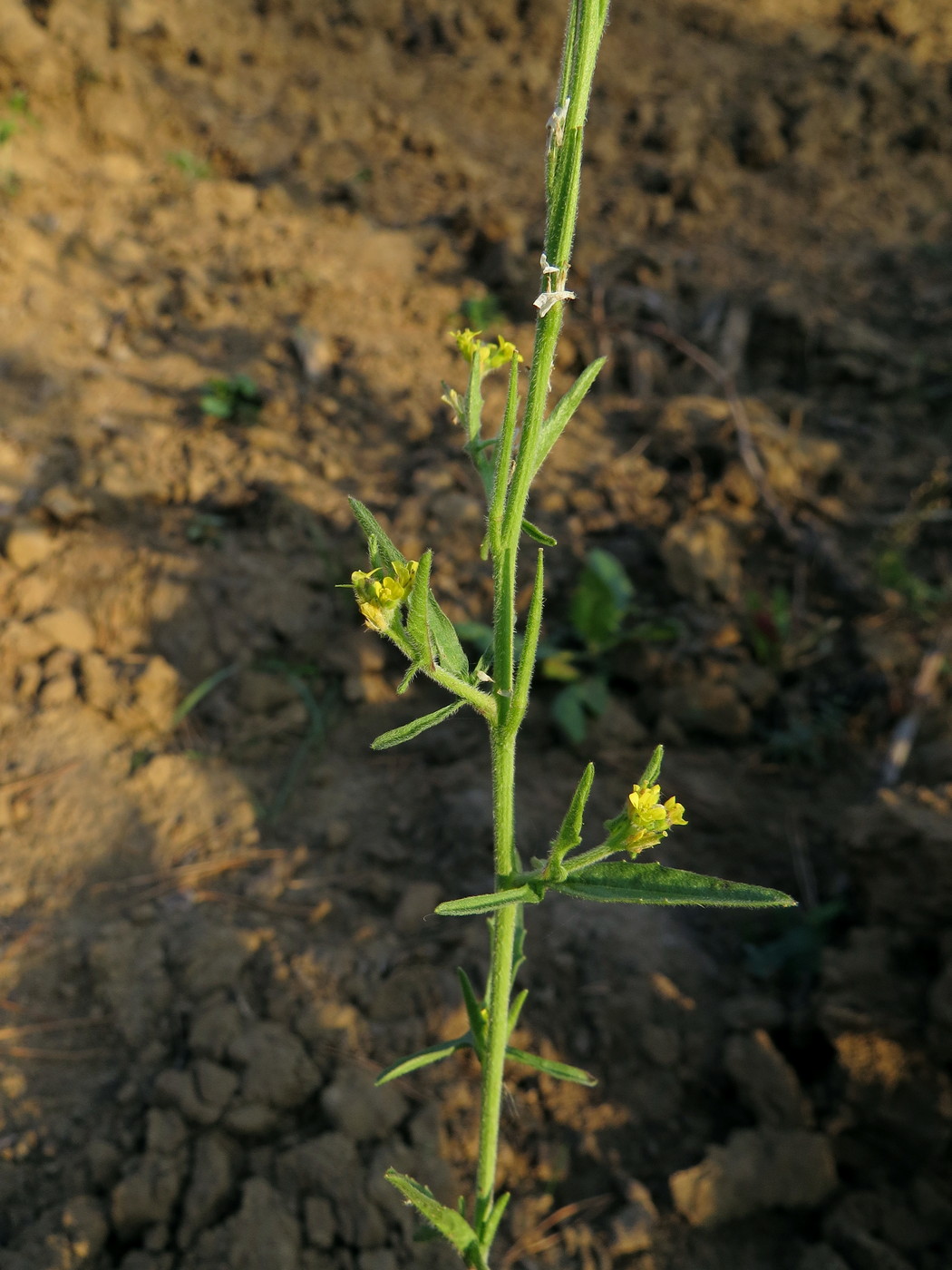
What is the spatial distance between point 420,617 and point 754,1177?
1787 mm

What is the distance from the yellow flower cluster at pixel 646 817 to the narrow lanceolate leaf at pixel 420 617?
0.36 metres

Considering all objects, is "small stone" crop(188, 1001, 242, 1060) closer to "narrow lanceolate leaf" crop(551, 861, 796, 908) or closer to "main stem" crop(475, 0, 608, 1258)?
"main stem" crop(475, 0, 608, 1258)

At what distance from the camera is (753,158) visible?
21.3 ft

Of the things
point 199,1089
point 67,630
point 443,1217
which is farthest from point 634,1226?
point 67,630

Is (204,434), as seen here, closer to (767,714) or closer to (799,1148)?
(767,714)

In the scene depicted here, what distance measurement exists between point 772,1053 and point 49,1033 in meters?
1.79

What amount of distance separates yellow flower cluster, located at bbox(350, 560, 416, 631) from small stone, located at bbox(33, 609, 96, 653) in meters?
2.17

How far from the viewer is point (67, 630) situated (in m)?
3.14

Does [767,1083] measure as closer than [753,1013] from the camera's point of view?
Yes

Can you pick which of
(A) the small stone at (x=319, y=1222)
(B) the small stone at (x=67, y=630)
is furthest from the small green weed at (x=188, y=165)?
(A) the small stone at (x=319, y=1222)

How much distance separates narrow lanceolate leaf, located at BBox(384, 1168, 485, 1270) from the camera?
5.05 ft

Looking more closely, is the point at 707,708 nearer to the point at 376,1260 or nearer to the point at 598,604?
the point at 598,604

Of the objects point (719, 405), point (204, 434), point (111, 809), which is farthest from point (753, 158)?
point (111, 809)

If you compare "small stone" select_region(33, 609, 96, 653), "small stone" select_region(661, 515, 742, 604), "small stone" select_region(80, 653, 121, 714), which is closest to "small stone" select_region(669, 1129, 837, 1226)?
"small stone" select_region(661, 515, 742, 604)
